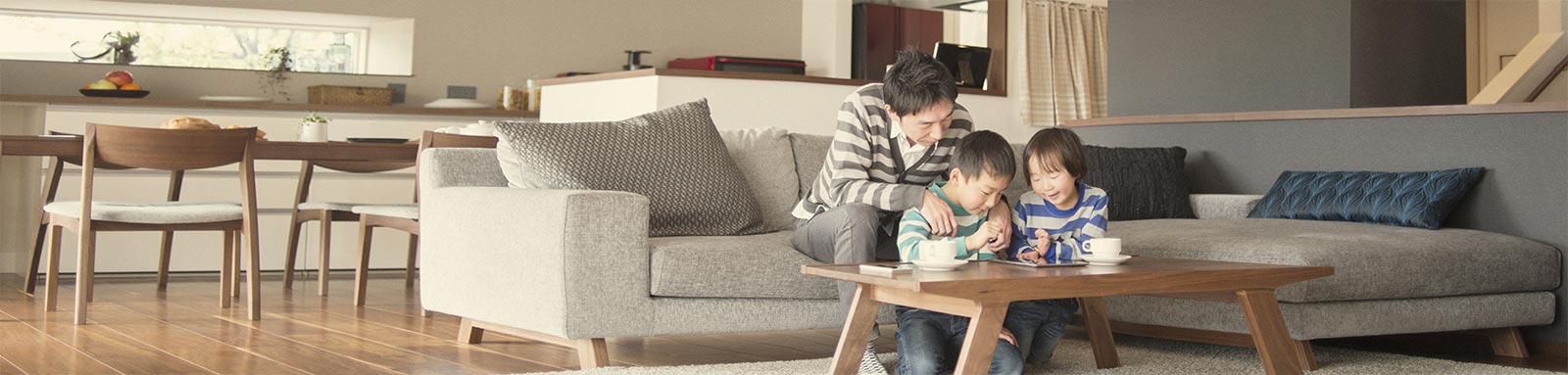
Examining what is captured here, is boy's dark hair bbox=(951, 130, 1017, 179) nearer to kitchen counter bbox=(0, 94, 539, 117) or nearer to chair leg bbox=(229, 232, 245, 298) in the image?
chair leg bbox=(229, 232, 245, 298)

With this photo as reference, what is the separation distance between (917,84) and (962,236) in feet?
1.14

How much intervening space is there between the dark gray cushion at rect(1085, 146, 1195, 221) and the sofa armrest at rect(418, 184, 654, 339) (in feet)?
6.46

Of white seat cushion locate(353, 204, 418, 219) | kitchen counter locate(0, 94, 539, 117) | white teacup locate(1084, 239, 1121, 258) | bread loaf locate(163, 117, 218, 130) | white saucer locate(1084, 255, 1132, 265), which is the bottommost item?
white saucer locate(1084, 255, 1132, 265)

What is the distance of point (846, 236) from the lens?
312 cm

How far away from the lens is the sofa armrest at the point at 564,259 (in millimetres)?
3084

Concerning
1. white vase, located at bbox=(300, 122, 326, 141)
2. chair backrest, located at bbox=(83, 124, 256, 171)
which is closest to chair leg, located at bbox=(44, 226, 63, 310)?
chair backrest, located at bbox=(83, 124, 256, 171)

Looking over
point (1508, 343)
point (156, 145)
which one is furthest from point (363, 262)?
point (1508, 343)

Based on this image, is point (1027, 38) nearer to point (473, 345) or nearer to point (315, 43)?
point (315, 43)

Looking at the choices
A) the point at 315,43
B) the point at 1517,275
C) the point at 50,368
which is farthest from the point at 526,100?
the point at 1517,275

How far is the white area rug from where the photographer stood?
317cm

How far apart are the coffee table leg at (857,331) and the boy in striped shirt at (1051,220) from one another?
37 centimetres

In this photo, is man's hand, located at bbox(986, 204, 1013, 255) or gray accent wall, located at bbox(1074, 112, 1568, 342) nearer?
man's hand, located at bbox(986, 204, 1013, 255)

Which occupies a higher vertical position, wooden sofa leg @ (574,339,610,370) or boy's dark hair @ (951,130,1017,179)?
boy's dark hair @ (951,130,1017,179)

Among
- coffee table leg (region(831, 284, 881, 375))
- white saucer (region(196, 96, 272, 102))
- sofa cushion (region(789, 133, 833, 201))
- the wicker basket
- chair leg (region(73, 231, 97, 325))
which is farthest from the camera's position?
the wicker basket
